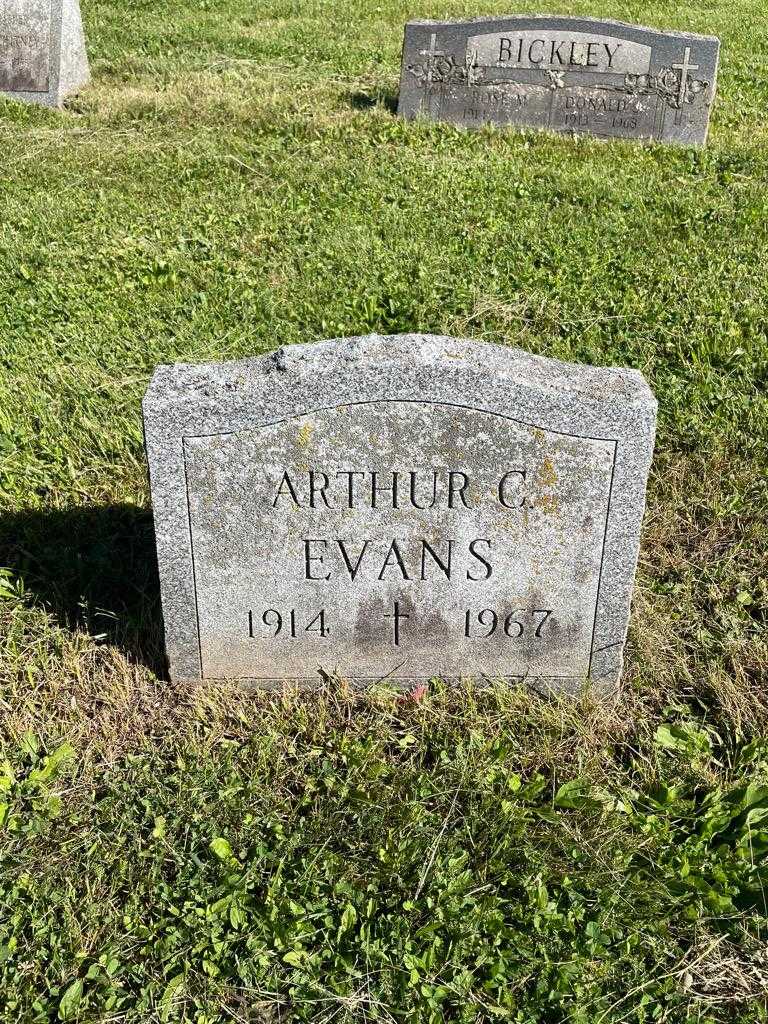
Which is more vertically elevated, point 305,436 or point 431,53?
point 431,53

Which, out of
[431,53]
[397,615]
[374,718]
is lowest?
[374,718]

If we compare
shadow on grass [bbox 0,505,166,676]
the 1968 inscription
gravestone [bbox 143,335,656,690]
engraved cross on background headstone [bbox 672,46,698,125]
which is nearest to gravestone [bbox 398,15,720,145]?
engraved cross on background headstone [bbox 672,46,698,125]

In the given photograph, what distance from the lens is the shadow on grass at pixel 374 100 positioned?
9328mm

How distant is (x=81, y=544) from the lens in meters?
3.88

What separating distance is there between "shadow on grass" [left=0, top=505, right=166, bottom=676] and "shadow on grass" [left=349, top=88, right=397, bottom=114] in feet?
21.2

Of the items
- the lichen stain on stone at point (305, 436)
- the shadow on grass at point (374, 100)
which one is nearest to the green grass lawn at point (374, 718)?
the lichen stain on stone at point (305, 436)

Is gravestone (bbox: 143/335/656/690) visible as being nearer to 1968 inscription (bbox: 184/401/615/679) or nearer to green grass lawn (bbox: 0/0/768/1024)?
1968 inscription (bbox: 184/401/615/679)

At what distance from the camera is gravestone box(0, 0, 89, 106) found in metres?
9.47

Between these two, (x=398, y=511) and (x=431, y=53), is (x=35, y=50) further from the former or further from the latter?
(x=398, y=511)

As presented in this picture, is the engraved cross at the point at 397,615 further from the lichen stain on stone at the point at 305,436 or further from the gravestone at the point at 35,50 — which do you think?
the gravestone at the point at 35,50

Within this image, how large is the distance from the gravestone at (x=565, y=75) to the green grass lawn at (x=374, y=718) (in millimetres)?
1796

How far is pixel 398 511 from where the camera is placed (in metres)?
2.99

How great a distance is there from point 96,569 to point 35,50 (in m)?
7.77

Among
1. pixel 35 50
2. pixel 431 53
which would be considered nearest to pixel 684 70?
pixel 431 53
